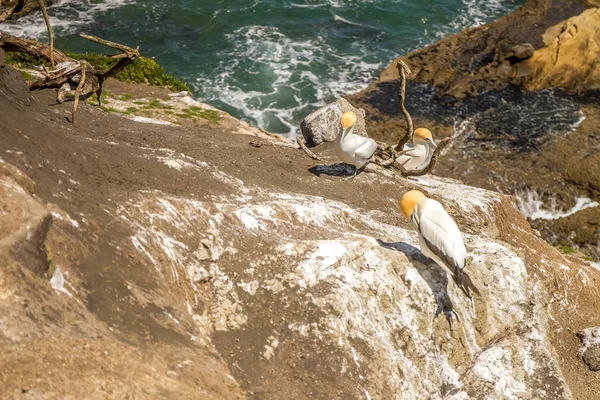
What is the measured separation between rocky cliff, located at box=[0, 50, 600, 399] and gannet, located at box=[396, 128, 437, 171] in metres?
3.19

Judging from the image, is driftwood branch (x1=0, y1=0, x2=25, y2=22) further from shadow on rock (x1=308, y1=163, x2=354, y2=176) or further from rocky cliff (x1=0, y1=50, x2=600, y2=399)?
shadow on rock (x1=308, y1=163, x2=354, y2=176)

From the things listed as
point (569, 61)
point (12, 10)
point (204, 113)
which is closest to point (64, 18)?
point (204, 113)

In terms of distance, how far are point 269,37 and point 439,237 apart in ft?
83.7

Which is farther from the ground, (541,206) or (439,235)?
(439,235)

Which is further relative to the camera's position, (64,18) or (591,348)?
(64,18)

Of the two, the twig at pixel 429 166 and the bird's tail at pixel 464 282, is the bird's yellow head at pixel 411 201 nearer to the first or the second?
the bird's tail at pixel 464 282

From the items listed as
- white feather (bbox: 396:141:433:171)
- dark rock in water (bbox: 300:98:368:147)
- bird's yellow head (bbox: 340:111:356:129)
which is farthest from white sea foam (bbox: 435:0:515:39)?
bird's yellow head (bbox: 340:111:356:129)

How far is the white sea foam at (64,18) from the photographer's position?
3069cm

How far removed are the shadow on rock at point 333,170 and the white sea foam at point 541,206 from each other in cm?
974

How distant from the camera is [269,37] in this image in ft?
108

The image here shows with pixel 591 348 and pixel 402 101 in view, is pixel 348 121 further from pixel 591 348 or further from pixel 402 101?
pixel 591 348

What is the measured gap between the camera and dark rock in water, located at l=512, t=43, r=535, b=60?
1078 inches

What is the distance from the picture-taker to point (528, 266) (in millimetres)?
11953

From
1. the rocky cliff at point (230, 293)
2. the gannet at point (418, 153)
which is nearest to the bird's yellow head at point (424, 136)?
the gannet at point (418, 153)
